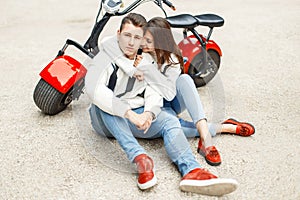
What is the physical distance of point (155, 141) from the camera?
188 centimetres

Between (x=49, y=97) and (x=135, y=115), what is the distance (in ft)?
1.91

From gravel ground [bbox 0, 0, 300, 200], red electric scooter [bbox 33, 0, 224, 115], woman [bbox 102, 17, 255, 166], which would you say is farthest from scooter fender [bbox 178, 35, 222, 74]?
woman [bbox 102, 17, 255, 166]

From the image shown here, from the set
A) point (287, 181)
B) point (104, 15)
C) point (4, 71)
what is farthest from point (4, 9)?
point (287, 181)

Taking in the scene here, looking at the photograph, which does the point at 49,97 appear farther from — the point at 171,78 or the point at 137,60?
the point at 171,78

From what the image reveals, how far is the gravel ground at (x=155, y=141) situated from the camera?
61.9 inches

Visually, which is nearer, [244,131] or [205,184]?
[205,184]

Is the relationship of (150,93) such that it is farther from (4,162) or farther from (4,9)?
(4,9)

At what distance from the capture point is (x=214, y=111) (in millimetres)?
2148

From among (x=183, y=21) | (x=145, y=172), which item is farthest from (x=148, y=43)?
(x=145, y=172)

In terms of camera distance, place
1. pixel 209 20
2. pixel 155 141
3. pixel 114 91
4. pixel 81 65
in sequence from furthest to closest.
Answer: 1. pixel 209 20
2. pixel 81 65
3. pixel 155 141
4. pixel 114 91

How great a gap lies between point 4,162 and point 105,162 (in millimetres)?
448

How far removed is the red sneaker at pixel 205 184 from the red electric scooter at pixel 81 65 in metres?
0.77

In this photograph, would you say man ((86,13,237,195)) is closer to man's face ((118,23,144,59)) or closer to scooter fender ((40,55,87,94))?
man's face ((118,23,144,59))

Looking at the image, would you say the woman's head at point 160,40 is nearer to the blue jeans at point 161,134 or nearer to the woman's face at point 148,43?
the woman's face at point 148,43
